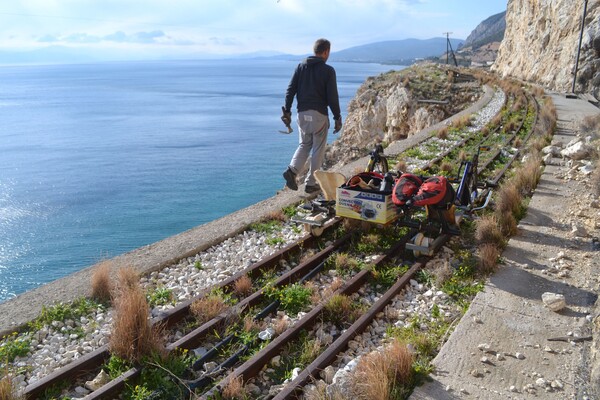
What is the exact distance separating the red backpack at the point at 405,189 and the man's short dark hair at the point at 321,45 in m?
2.89

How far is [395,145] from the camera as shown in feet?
57.1

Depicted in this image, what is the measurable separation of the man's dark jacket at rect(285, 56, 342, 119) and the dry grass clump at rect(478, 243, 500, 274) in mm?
3435

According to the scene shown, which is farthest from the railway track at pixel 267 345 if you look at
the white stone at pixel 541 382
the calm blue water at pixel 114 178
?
the calm blue water at pixel 114 178

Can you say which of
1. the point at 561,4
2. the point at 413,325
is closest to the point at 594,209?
the point at 413,325

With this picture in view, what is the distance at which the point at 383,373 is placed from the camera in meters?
4.21

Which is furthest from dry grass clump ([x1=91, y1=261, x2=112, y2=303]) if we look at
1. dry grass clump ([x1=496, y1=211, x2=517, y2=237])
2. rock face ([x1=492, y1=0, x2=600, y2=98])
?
rock face ([x1=492, y1=0, x2=600, y2=98])

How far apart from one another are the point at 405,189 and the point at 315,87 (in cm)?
293

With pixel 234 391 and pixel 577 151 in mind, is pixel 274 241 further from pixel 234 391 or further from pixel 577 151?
pixel 577 151

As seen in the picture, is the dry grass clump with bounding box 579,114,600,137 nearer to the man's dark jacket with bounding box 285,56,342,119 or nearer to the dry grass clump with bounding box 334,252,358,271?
the man's dark jacket with bounding box 285,56,342,119

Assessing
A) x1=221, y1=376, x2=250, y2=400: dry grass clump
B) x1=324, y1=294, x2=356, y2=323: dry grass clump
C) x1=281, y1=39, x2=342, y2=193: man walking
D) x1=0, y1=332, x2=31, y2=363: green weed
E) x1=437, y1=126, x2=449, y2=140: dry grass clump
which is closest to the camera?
x1=221, y1=376, x2=250, y2=400: dry grass clump

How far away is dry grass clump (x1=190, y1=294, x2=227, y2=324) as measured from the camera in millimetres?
5695

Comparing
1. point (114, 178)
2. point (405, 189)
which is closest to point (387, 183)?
point (405, 189)

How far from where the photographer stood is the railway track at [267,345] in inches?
179

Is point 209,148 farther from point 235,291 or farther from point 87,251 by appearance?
point 235,291
